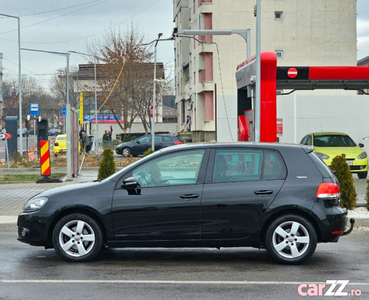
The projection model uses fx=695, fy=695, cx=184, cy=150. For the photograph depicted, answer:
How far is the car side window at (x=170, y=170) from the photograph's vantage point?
28.0ft

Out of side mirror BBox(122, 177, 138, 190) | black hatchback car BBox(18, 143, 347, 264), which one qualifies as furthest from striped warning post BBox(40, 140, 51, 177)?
side mirror BBox(122, 177, 138, 190)

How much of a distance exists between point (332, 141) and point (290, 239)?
15510 mm

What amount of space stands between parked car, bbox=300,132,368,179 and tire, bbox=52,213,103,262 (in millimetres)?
14258

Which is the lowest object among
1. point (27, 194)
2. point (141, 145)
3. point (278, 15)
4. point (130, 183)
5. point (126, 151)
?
point (27, 194)

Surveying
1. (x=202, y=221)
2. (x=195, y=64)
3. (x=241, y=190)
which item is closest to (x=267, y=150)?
(x=241, y=190)

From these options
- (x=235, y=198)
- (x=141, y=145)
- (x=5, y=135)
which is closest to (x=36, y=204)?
(x=235, y=198)

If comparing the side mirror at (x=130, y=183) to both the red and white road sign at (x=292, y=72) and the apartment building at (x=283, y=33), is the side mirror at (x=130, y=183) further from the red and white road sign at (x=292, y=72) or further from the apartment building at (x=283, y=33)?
the apartment building at (x=283, y=33)

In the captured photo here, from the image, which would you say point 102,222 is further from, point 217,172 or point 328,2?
point 328,2

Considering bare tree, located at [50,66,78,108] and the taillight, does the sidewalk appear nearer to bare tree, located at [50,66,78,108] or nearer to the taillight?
the taillight

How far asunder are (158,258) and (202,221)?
3.12 ft

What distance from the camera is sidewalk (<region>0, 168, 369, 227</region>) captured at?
1270 centimetres

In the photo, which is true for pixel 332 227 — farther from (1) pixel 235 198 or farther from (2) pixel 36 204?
(2) pixel 36 204

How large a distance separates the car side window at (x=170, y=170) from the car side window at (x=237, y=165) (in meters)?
0.24

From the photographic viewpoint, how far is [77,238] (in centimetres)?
848
